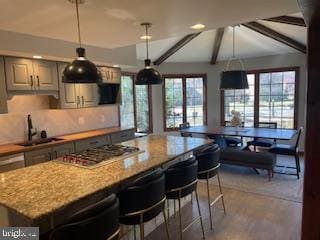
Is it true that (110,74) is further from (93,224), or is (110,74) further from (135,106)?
(93,224)

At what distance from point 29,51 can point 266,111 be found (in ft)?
18.6

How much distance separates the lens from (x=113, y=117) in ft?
18.6

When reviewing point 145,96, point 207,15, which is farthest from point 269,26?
point 145,96

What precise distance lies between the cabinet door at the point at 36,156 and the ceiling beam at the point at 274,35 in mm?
4214

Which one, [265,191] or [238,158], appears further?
[238,158]

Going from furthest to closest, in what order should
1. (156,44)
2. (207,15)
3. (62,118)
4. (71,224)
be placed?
(156,44) < (62,118) < (207,15) < (71,224)

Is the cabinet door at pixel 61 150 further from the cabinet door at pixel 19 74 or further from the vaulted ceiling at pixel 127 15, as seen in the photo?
the vaulted ceiling at pixel 127 15

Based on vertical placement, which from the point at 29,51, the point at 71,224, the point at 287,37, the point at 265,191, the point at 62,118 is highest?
the point at 287,37

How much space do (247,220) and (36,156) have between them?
9.72ft

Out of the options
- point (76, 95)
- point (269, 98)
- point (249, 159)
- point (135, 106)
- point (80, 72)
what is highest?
point (80, 72)

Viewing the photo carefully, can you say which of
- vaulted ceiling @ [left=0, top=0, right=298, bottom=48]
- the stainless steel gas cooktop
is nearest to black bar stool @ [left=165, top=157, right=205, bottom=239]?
the stainless steel gas cooktop

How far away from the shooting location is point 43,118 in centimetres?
430

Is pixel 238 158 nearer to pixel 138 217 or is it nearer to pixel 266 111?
pixel 266 111

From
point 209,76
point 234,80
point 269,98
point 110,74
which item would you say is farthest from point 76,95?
point 269,98
